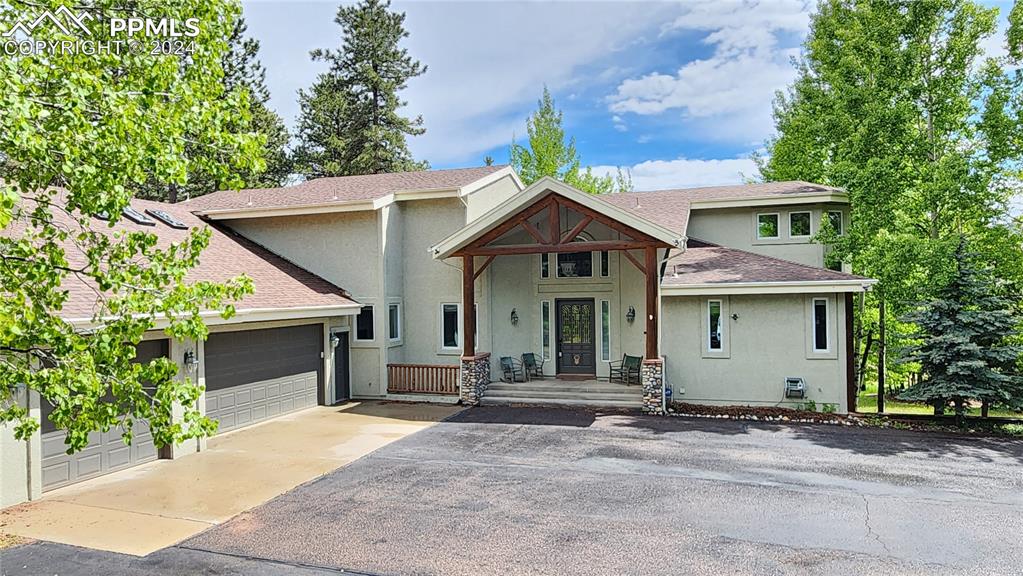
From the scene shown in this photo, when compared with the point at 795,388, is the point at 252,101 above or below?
above

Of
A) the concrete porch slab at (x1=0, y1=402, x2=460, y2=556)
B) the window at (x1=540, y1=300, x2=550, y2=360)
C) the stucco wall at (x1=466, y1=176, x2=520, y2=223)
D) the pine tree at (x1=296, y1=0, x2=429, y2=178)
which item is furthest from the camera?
the pine tree at (x1=296, y1=0, x2=429, y2=178)

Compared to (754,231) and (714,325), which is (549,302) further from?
(754,231)

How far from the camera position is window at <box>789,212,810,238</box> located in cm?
1741

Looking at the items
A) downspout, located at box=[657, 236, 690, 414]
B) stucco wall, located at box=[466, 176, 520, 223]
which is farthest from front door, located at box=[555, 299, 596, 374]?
stucco wall, located at box=[466, 176, 520, 223]

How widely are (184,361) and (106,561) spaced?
494 centimetres

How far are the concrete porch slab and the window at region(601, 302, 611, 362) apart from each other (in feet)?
18.0

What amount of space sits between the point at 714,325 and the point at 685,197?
5785 mm

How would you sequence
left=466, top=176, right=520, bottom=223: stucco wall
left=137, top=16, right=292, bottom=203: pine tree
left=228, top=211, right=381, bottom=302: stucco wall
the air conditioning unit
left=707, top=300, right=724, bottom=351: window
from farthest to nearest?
left=137, top=16, right=292, bottom=203: pine tree → left=466, top=176, right=520, bottom=223: stucco wall → left=228, top=211, right=381, bottom=302: stucco wall → left=707, top=300, right=724, bottom=351: window → the air conditioning unit

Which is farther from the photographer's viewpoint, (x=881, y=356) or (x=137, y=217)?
(x=881, y=356)

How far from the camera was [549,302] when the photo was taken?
55.5 feet

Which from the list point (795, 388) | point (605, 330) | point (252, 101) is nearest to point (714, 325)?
point (795, 388)

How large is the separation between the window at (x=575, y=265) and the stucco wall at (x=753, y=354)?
2725mm

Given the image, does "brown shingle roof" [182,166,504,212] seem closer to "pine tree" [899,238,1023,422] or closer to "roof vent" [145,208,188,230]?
"roof vent" [145,208,188,230]

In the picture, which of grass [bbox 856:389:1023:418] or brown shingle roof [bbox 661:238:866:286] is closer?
brown shingle roof [bbox 661:238:866:286]
